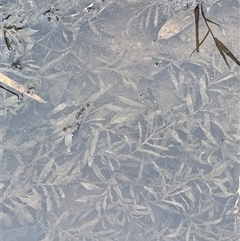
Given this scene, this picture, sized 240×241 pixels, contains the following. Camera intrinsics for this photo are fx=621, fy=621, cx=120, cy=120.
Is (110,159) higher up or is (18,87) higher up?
(18,87)

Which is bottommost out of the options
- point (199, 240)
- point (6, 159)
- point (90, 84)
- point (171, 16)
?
point (199, 240)

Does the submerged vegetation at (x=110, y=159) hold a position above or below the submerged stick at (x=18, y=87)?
below

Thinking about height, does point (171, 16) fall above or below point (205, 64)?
above

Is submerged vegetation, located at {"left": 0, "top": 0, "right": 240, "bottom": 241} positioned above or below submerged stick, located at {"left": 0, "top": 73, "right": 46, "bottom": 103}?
below

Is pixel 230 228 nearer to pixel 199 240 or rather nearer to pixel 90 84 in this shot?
pixel 199 240

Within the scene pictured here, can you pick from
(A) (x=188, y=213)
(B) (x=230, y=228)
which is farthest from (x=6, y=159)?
(B) (x=230, y=228)

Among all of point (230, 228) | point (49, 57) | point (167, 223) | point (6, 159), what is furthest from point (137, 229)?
point (49, 57)

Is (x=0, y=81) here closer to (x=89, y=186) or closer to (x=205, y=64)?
(x=89, y=186)
